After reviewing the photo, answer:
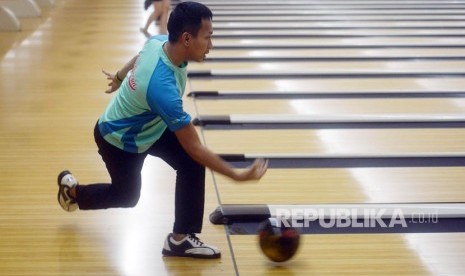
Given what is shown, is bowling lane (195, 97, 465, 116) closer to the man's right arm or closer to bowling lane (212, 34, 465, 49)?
bowling lane (212, 34, 465, 49)

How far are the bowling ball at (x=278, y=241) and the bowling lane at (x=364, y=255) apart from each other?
5 cm

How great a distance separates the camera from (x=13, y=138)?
12.7 feet

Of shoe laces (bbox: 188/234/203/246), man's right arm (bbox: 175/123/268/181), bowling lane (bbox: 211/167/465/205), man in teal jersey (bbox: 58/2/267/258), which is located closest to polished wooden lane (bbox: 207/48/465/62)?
bowling lane (bbox: 211/167/465/205)

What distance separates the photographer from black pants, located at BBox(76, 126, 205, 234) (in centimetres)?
253

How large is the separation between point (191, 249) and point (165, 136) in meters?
0.39

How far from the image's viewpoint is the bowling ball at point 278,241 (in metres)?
2.46

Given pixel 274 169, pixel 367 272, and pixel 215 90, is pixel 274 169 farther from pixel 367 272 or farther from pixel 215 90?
pixel 215 90

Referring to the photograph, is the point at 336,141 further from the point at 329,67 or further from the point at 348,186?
the point at 329,67

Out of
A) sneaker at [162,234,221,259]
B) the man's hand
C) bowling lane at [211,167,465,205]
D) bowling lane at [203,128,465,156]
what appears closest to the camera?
the man's hand

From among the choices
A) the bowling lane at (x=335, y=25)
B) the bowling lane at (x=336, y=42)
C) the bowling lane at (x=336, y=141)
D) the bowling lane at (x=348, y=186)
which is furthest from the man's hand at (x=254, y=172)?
the bowling lane at (x=335, y=25)

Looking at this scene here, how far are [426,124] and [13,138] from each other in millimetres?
2243

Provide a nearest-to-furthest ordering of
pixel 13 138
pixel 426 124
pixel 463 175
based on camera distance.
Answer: pixel 463 175 → pixel 13 138 → pixel 426 124

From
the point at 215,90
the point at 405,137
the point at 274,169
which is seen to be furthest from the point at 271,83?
the point at 274,169

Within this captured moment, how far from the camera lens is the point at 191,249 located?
2.57 metres
